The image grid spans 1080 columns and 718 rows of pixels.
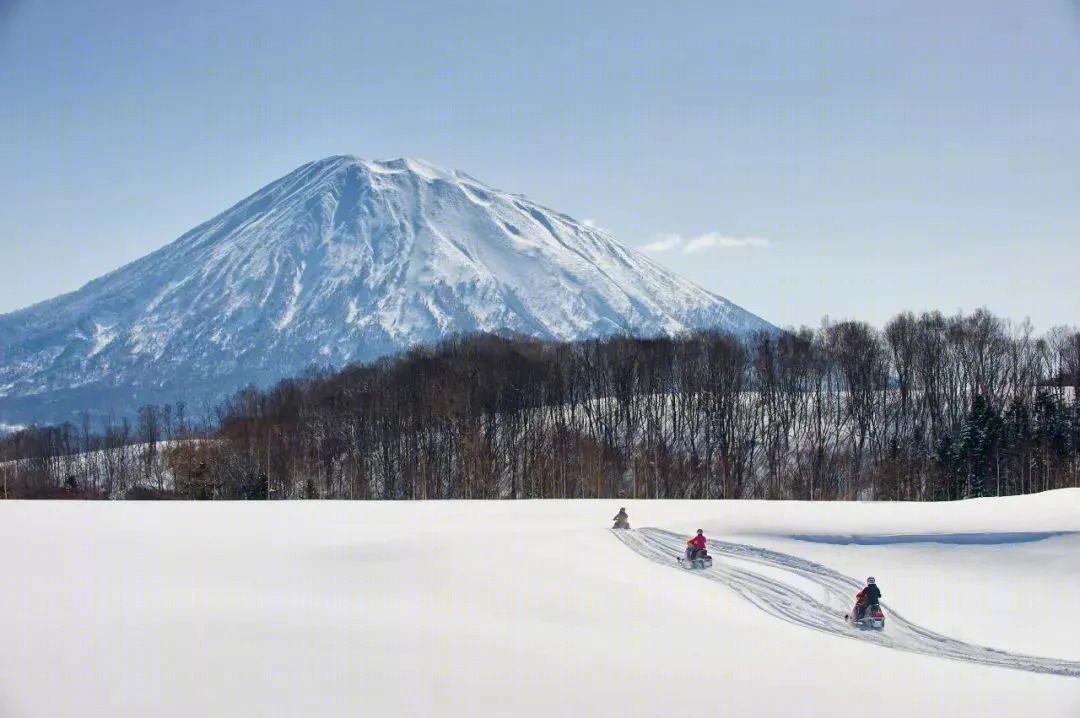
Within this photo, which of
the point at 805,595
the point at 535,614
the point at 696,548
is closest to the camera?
the point at 535,614

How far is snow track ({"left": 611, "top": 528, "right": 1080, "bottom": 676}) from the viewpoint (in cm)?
1391

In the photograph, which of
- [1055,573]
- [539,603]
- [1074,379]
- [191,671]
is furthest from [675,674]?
[1074,379]

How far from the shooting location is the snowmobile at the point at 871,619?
15578 mm

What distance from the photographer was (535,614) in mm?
14102

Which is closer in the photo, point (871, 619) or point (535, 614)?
point (535, 614)

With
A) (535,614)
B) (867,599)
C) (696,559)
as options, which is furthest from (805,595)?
(535,614)

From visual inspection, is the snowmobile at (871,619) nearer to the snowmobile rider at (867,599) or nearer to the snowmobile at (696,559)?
the snowmobile rider at (867,599)

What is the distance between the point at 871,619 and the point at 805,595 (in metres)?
2.32

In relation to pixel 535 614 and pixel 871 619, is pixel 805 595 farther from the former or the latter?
pixel 535 614

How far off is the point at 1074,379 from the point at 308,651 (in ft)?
210

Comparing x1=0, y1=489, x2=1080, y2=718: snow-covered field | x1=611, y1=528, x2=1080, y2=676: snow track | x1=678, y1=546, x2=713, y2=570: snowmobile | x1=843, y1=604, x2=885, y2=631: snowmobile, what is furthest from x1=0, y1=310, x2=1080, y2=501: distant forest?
x1=843, y1=604, x2=885, y2=631: snowmobile

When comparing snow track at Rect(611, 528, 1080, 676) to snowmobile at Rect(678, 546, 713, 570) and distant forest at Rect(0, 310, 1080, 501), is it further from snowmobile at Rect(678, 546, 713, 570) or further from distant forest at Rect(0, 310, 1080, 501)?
distant forest at Rect(0, 310, 1080, 501)

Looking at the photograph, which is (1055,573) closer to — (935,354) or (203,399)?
(935,354)

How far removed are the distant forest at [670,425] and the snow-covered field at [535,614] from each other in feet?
88.3
